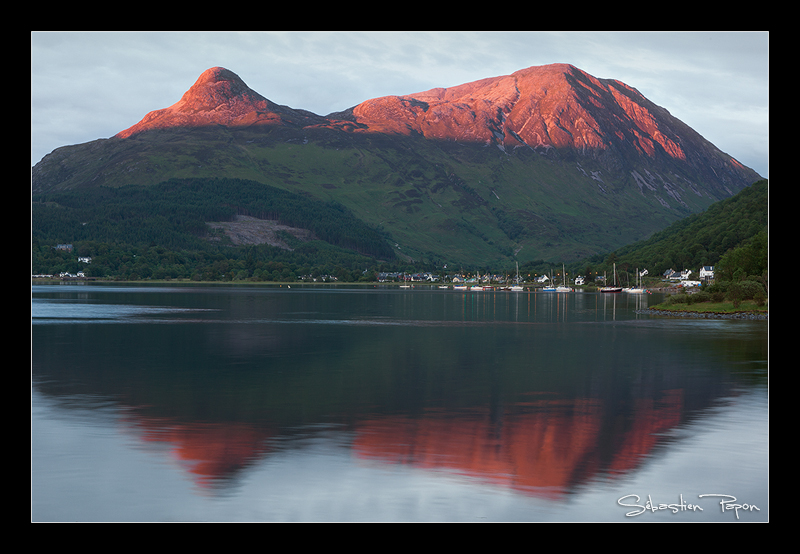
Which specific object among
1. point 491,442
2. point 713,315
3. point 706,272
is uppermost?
point 706,272

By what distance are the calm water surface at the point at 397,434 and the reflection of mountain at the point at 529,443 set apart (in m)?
0.09

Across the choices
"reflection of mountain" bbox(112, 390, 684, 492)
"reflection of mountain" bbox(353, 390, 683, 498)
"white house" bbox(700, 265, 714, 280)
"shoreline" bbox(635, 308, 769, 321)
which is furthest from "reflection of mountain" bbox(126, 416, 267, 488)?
"white house" bbox(700, 265, 714, 280)

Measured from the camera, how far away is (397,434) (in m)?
22.5

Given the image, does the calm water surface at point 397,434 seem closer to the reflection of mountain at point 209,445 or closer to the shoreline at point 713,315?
the reflection of mountain at point 209,445

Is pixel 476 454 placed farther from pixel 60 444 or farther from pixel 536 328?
pixel 536 328

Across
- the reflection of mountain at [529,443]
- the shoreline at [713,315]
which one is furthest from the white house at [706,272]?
the reflection of mountain at [529,443]

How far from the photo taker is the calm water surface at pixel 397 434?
15.5m

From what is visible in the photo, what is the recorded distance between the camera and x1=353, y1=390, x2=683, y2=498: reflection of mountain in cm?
1781

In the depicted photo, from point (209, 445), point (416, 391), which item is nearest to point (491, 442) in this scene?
point (209, 445)

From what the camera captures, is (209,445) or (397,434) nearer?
(209,445)

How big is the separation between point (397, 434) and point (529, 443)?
13.2 ft

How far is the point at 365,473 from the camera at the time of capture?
1766cm

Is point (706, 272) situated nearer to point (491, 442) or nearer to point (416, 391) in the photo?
point (416, 391)

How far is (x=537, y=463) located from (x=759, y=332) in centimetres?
4969
